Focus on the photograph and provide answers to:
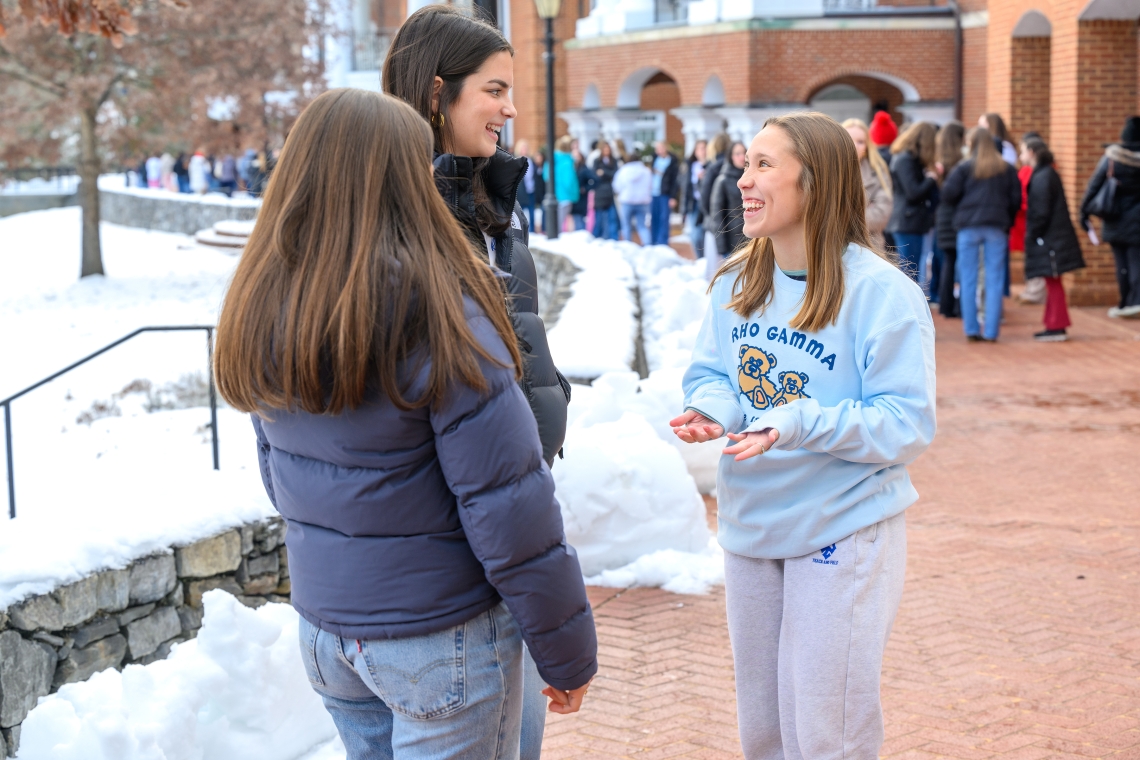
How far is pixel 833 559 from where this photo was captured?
277 cm

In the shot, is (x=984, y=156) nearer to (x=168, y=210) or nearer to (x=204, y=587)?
(x=204, y=587)

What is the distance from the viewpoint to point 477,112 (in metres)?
2.61

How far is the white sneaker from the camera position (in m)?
12.6

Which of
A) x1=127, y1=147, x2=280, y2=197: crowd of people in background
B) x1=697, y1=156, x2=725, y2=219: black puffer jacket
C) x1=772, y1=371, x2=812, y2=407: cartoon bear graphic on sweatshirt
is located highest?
x1=127, y1=147, x2=280, y2=197: crowd of people in background

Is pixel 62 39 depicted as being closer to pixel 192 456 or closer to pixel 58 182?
pixel 192 456

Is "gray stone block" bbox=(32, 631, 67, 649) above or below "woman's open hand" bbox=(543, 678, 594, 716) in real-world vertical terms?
below

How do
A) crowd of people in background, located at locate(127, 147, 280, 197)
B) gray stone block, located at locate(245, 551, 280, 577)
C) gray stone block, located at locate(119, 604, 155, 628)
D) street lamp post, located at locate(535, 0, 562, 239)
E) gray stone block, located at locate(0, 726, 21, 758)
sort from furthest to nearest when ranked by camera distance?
crowd of people in background, located at locate(127, 147, 280, 197), street lamp post, located at locate(535, 0, 562, 239), gray stone block, located at locate(245, 551, 280, 577), gray stone block, located at locate(119, 604, 155, 628), gray stone block, located at locate(0, 726, 21, 758)

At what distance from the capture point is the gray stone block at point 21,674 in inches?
149

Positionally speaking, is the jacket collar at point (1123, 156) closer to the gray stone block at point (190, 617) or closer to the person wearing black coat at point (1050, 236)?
the person wearing black coat at point (1050, 236)

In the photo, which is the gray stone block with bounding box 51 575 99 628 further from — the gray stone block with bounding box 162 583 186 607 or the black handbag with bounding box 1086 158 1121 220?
the black handbag with bounding box 1086 158 1121 220

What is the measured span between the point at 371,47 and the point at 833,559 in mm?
48222

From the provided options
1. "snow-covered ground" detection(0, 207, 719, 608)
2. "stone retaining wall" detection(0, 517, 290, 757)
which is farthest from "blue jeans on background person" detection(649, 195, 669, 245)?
"stone retaining wall" detection(0, 517, 290, 757)

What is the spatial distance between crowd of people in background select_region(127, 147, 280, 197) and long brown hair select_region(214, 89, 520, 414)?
30702mm

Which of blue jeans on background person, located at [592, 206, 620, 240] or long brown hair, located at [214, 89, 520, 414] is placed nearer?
long brown hair, located at [214, 89, 520, 414]
